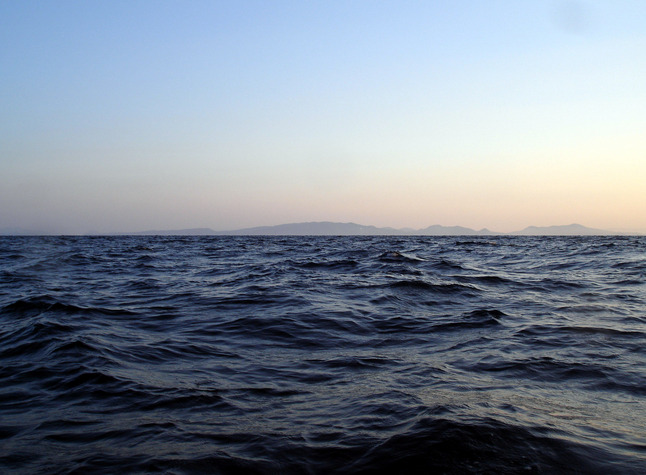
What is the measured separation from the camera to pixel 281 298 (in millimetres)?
12680

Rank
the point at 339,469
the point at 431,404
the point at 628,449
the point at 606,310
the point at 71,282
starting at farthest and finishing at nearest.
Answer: the point at 71,282 → the point at 606,310 → the point at 431,404 → the point at 628,449 → the point at 339,469

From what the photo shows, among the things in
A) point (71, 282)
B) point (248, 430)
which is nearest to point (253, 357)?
point (248, 430)

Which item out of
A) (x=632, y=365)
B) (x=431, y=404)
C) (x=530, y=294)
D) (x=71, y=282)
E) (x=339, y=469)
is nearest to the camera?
(x=339, y=469)

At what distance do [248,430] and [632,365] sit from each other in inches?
212

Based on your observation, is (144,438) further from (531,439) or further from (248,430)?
(531,439)

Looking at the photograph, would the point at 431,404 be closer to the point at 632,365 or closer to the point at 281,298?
the point at 632,365

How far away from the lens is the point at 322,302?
39.4 feet

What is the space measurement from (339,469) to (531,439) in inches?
68.1

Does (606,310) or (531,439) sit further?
(606,310)

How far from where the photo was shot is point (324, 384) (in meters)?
5.69

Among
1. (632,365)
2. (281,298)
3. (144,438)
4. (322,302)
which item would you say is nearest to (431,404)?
(144,438)

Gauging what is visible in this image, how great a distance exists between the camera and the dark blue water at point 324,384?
377 cm

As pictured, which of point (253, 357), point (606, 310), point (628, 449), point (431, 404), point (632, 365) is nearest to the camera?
point (628, 449)

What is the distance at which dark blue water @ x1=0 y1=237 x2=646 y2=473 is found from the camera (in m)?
3.77
